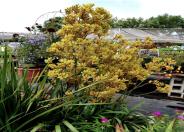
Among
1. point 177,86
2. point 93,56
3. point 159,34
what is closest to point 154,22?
point 159,34

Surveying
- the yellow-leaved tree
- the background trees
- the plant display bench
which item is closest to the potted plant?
the plant display bench

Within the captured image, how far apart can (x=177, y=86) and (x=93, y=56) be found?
5.75 meters

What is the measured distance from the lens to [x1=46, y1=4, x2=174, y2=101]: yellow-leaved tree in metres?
4.25

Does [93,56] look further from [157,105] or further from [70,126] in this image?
[157,105]

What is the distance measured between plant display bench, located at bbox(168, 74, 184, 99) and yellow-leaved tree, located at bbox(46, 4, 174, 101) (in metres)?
4.89

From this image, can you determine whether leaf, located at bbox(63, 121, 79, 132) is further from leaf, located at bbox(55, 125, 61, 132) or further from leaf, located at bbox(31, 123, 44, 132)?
leaf, located at bbox(31, 123, 44, 132)

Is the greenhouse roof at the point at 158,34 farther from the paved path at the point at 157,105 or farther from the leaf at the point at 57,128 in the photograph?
the leaf at the point at 57,128

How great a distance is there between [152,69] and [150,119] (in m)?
0.55

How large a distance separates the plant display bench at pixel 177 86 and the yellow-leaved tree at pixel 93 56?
16.1 ft

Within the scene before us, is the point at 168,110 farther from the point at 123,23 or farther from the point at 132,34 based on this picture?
the point at 123,23

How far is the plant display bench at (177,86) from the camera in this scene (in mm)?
9508

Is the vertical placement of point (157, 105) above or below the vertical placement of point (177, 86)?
below

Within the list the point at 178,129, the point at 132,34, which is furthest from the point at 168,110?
the point at 132,34

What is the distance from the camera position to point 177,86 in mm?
9688
